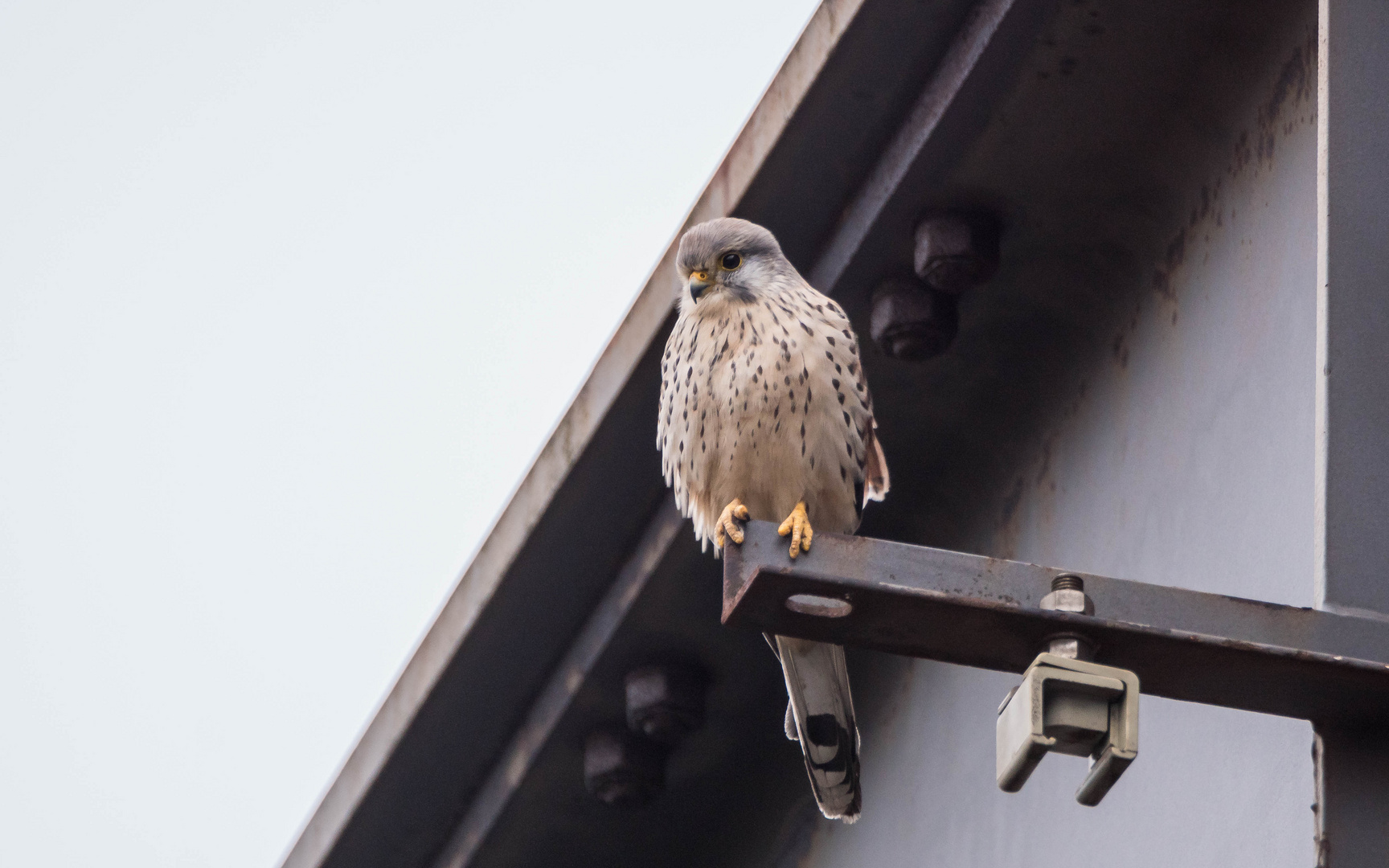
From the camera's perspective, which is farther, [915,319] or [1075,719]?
[915,319]

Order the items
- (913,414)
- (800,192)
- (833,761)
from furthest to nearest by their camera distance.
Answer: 1. (913,414)
2. (800,192)
3. (833,761)

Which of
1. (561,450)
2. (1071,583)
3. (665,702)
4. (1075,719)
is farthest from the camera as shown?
(665,702)

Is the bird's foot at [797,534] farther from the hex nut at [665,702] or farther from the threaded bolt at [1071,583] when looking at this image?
the hex nut at [665,702]

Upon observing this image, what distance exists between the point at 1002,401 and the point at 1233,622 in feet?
6.44

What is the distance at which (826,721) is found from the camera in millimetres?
3891

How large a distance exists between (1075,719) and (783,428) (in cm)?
168

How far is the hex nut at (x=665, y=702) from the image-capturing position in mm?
4633

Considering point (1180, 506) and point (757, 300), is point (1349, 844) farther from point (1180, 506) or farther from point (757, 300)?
point (757, 300)

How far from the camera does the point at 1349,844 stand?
2.36 meters

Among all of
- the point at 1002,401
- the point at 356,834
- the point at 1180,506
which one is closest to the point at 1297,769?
the point at 1180,506

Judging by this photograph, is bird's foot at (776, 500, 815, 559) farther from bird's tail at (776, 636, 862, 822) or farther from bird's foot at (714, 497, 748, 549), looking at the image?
bird's tail at (776, 636, 862, 822)

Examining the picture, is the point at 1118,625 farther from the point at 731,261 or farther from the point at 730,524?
the point at 731,261

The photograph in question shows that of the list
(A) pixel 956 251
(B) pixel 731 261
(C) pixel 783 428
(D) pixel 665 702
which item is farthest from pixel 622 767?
(A) pixel 956 251

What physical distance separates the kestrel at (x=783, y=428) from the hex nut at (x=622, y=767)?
2.87 feet
